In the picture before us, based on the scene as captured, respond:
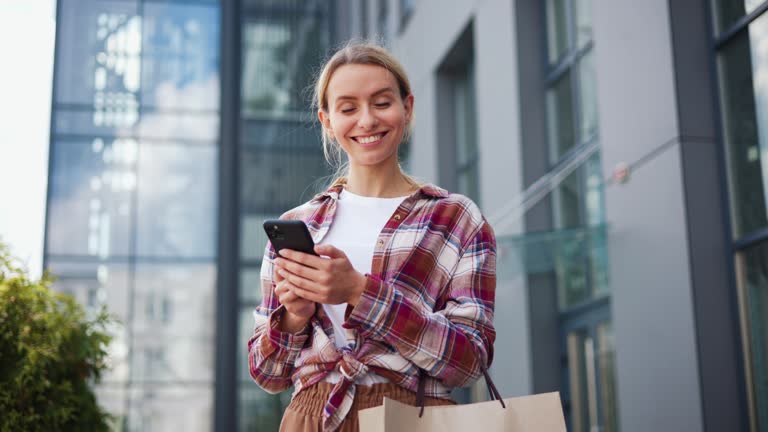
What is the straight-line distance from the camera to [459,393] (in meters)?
11.8

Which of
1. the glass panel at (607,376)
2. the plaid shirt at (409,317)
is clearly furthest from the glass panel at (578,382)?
the plaid shirt at (409,317)

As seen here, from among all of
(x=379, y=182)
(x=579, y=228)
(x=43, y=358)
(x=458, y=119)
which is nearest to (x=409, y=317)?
(x=379, y=182)

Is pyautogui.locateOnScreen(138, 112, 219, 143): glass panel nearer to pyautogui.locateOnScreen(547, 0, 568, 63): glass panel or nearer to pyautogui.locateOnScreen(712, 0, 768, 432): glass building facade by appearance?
pyautogui.locateOnScreen(547, 0, 568, 63): glass panel

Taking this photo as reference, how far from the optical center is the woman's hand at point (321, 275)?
1.73 m

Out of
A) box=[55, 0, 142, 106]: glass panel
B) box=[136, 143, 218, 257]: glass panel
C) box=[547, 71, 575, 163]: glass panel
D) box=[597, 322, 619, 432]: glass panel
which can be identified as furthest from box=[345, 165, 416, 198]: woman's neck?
box=[55, 0, 142, 106]: glass panel

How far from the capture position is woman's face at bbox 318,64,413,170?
2062 millimetres

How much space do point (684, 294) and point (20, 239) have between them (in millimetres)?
9964

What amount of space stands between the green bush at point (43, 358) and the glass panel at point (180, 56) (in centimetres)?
1184

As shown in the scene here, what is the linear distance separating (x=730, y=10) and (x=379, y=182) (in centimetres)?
485

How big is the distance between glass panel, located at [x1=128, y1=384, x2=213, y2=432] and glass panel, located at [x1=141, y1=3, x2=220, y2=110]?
210 inches

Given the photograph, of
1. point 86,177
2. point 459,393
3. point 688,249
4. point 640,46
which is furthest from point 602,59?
point 86,177

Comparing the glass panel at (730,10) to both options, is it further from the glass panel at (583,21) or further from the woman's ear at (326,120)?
the woman's ear at (326,120)

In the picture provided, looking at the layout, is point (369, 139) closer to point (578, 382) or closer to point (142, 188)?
point (578, 382)

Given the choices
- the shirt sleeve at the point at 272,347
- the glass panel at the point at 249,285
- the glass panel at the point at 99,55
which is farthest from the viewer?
the glass panel at the point at 99,55
